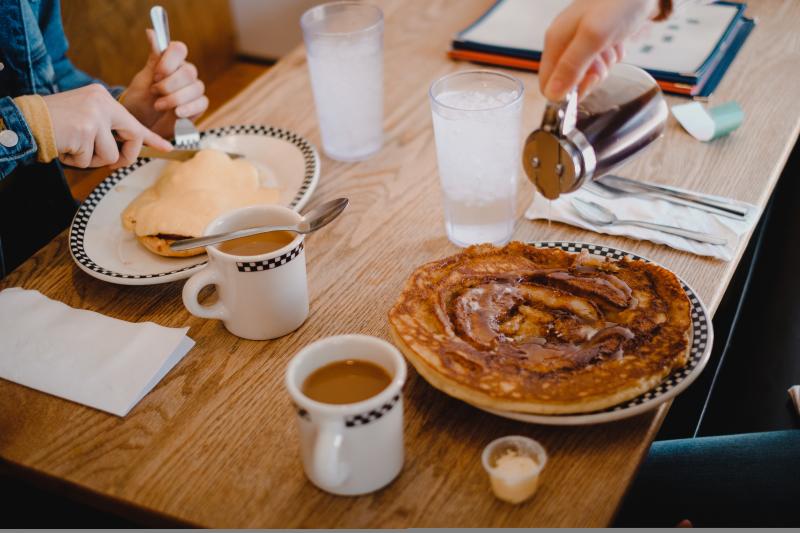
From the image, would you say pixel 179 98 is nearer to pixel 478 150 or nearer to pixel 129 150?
pixel 129 150

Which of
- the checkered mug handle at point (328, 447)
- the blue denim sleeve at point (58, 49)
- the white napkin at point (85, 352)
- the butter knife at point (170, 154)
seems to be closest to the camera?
the checkered mug handle at point (328, 447)

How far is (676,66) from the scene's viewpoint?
64.6 inches

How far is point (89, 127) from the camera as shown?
1.21m

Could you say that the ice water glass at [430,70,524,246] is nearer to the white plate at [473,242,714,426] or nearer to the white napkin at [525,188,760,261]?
the white napkin at [525,188,760,261]

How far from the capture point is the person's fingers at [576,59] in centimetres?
102

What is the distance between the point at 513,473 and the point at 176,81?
41.8 inches

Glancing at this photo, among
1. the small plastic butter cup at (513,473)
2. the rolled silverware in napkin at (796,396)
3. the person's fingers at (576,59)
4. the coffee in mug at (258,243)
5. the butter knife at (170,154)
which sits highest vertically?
the person's fingers at (576,59)

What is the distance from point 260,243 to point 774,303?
106 cm

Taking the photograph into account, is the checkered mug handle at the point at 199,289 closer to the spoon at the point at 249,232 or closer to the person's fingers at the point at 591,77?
the spoon at the point at 249,232

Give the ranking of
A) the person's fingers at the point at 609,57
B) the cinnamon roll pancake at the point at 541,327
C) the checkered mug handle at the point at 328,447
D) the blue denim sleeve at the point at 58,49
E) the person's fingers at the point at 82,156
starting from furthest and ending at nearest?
1. the blue denim sleeve at the point at 58,49
2. the person's fingers at the point at 82,156
3. the person's fingers at the point at 609,57
4. the cinnamon roll pancake at the point at 541,327
5. the checkered mug handle at the point at 328,447

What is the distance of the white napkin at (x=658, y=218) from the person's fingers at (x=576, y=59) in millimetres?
293

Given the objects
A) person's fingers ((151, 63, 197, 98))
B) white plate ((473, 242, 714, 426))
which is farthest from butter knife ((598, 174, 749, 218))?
person's fingers ((151, 63, 197, 98))

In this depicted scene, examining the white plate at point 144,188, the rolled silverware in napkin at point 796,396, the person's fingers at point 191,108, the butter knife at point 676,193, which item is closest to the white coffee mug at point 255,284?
the white plate at point 144,188

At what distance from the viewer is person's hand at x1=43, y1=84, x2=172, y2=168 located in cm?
120
